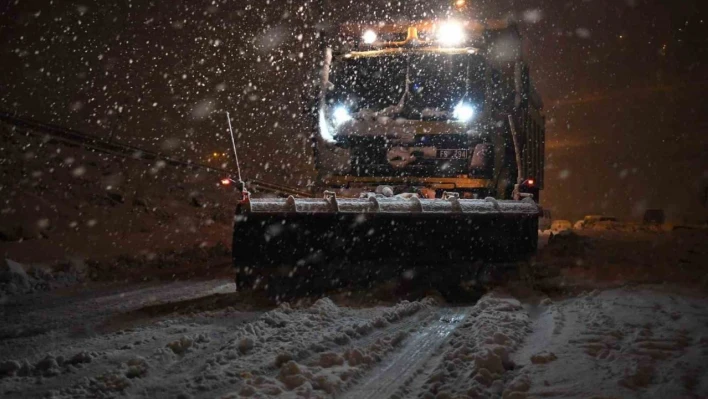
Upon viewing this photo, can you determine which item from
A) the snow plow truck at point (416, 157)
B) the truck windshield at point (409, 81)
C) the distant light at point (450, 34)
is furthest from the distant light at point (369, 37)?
the distant light at point (450, 34)

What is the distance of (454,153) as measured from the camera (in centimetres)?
687

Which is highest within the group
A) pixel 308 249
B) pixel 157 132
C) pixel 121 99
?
pixel 121 99

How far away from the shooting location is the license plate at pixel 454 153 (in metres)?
6.87

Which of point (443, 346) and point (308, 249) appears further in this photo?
point (308, 249)

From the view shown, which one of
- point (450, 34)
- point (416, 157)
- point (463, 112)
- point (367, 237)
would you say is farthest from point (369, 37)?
point (367, 237)

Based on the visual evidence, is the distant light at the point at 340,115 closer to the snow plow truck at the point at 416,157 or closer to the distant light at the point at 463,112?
the snow plow truck at the point at 416,157

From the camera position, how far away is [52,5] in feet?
50.1

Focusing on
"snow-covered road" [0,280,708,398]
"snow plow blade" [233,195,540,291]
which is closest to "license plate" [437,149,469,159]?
"snow plow blade" [233,195,540,291]

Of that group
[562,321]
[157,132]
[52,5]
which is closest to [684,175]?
[157,132]

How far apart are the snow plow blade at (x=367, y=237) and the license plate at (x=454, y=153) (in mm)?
1258

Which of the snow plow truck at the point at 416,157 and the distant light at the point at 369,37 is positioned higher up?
the distant light at the point at 369,37

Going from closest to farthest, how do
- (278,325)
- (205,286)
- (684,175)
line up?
(278,325) → (205,286) → (684,175)

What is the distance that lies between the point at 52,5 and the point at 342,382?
55.7 ft

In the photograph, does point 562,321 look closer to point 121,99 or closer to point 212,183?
point 212,183
